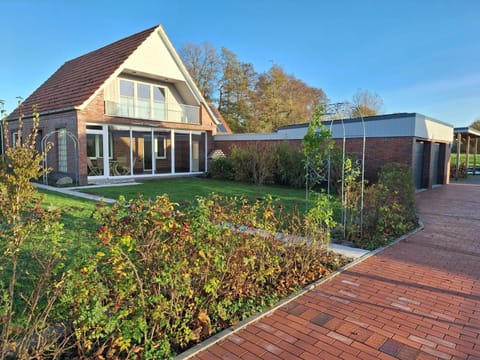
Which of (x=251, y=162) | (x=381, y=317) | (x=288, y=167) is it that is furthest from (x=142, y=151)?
(x=381, y=317)

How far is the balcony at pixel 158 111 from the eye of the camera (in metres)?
16.0

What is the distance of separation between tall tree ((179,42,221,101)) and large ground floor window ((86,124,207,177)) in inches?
555

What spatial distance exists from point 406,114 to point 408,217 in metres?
7.84

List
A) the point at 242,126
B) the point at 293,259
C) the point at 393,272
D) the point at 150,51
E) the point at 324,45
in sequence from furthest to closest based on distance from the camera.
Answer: the point at 242,126 < the point at 324,45 < the point at 150,51 < the point at 393,272 < the point at 293,259

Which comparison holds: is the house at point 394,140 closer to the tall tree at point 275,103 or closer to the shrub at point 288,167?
the shrub at point 288,167

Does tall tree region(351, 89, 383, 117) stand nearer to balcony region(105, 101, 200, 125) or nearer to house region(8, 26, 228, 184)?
house region(8, 26, 228, 184)

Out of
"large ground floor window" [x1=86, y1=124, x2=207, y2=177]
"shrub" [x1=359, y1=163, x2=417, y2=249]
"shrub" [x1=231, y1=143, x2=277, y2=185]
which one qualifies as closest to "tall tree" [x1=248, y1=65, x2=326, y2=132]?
"large ground floor window" [x1=86, y1=124, x2=207, y2=177]

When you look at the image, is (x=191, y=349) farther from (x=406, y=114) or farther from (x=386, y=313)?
(x=406, y=114)

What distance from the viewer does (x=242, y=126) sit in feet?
112

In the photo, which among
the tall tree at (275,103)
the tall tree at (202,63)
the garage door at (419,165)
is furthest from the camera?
the tall tree at (275,103)

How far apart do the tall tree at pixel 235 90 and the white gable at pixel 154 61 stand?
51.4 feet

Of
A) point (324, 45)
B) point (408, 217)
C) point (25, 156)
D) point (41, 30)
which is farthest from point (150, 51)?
point (25, 156)

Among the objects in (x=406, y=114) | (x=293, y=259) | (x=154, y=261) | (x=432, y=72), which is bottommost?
(x=293, y=259)

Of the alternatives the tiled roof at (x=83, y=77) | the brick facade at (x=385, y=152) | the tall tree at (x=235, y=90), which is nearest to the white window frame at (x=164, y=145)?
the tiled roof at (x=83, y=77)
